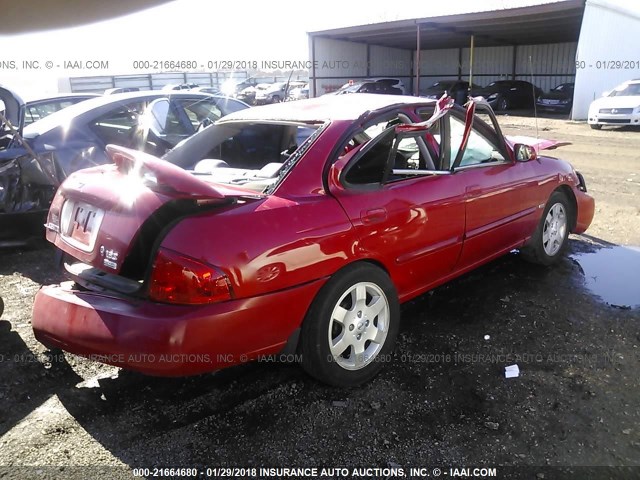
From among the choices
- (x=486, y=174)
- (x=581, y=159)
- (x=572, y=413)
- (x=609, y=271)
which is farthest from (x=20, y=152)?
(x=581, y=159)

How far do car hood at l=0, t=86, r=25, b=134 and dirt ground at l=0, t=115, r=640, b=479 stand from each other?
1943 millimetres

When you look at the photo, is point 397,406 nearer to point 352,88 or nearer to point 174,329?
point 174,329

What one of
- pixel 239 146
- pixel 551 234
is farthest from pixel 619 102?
pixel 239 146

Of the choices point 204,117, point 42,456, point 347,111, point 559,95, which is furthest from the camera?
point 559,95

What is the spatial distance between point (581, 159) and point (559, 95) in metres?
14.2

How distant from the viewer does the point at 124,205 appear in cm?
261

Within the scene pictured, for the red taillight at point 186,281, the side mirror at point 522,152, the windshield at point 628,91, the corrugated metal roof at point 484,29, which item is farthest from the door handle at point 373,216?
the corrugated metal roof at point 484,29

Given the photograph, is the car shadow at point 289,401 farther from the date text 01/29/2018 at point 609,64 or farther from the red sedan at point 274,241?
the date text 01/29/2018 at point 609,64

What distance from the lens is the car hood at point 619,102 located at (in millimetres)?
15289

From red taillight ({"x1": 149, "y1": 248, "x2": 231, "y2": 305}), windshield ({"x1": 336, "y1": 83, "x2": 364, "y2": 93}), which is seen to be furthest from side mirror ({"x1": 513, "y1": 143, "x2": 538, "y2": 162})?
windshield ({"x1": 336, "y1": 83, "x2": 364, "y2": 93})

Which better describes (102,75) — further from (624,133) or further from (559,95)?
(624,133)

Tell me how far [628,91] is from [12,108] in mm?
16583

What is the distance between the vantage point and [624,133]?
49.2 feet

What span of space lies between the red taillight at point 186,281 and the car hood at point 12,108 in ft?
11.4
